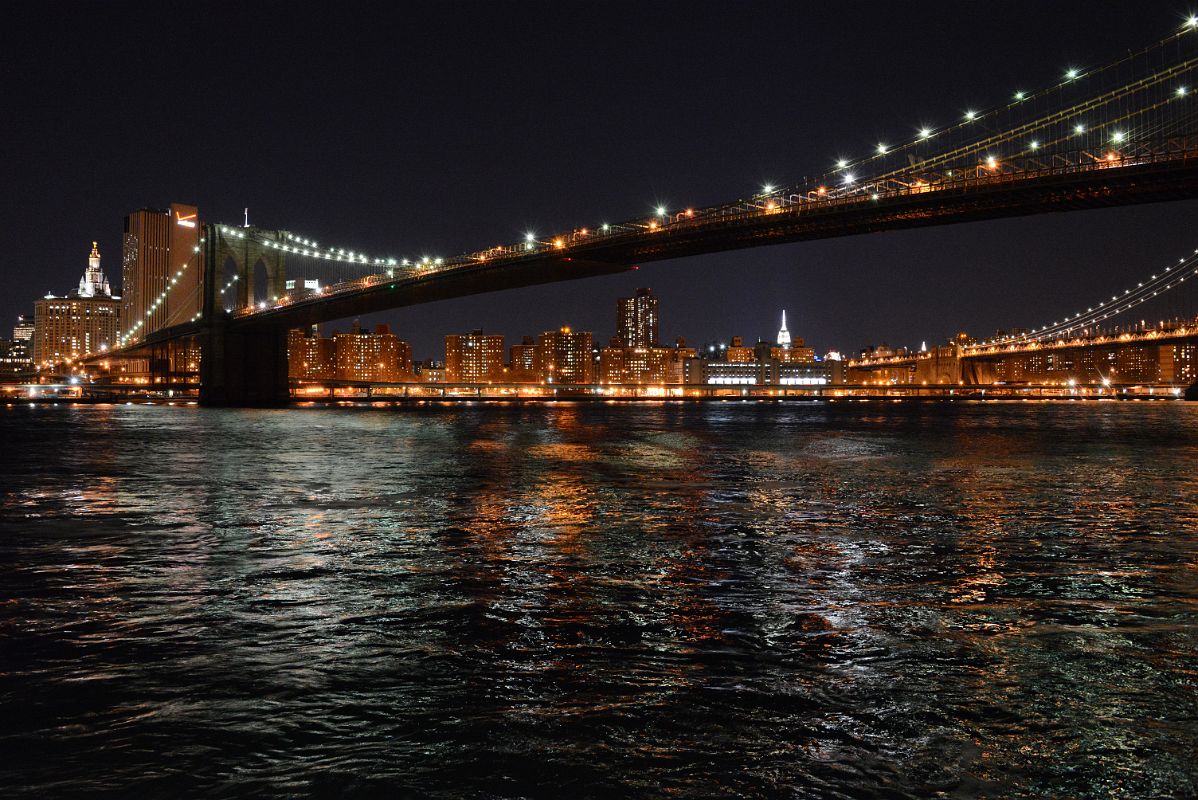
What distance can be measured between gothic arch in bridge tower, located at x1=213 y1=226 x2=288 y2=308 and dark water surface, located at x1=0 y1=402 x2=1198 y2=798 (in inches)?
2547

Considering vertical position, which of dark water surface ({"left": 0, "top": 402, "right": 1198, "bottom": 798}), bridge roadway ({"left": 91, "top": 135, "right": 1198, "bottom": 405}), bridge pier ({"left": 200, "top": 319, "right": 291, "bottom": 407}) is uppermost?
bridge roadway ({"left": 91, "top": 135, "right": 1198, "bottom": 405})

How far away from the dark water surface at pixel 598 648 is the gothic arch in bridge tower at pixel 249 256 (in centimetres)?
6468

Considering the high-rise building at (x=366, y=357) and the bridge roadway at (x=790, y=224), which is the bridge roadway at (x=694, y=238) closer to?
the bridge roadway at (x=790, y=224)

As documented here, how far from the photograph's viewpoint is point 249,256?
75.5m

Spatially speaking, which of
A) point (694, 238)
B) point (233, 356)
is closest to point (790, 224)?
point (694, 238)

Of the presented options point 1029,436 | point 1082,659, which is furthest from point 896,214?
point 1082,659

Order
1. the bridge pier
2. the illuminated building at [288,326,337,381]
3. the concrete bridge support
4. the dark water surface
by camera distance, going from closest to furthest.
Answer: the dark water surface → the bridge pier → the concrete bridge support → the illuminated building at [288,326,337,381]

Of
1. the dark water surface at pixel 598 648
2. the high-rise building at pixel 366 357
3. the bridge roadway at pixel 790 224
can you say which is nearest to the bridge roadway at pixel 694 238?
the bridge roadway at pixel 790 224

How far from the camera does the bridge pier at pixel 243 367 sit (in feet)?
222

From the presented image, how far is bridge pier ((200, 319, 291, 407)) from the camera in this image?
67625 mm

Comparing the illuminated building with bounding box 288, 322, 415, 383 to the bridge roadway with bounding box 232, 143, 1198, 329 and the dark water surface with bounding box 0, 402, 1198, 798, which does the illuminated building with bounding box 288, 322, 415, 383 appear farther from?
the dark water surface with bounding box 0, 402, 1198, 798

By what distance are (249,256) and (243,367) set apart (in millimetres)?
10711

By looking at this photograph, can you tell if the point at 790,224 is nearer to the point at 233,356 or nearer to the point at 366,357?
the point at 233,356

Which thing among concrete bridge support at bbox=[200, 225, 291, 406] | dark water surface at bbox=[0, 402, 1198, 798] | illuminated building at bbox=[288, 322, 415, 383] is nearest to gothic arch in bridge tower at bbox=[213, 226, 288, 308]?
concrete bridge support at bbox=[200, 225, 291, 406]
